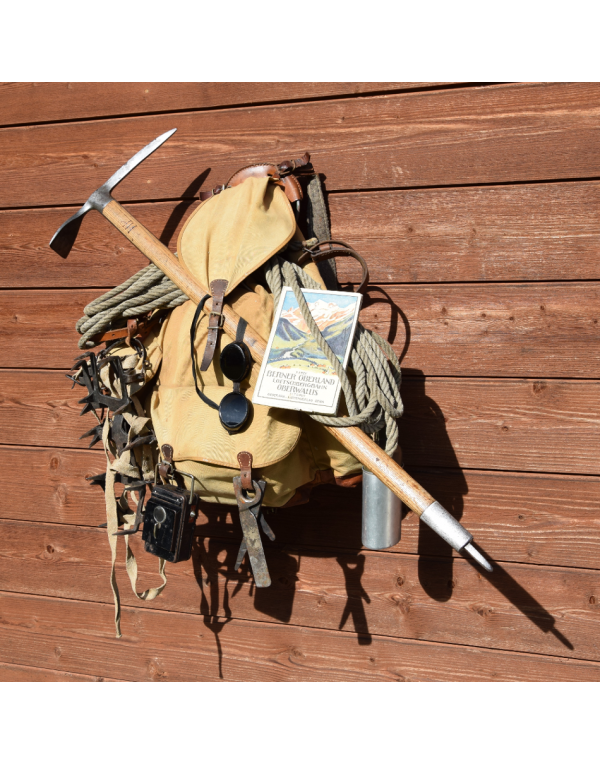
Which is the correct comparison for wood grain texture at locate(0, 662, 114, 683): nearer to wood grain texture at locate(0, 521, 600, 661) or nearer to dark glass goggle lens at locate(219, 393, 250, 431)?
wood grain texture at locate(0, 521, 600, 661)

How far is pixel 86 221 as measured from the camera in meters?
1.45

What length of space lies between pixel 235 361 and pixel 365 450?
27 cm

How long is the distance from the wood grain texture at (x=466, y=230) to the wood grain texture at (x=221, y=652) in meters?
0.82

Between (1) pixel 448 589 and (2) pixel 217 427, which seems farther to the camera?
(1) pixel 448 589

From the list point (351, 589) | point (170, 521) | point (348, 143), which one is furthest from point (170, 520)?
point (348, 143)

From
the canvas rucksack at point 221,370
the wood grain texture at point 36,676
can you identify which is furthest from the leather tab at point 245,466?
the wood grain texture at point 36,676

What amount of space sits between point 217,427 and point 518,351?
622mm

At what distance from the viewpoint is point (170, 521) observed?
3.71 feet

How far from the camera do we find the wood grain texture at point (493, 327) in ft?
3.92

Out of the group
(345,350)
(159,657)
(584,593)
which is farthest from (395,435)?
(159,657)

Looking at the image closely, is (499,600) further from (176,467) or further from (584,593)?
(176,467)

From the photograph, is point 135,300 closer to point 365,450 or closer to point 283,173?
point 283,173

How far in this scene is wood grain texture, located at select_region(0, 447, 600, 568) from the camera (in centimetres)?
124

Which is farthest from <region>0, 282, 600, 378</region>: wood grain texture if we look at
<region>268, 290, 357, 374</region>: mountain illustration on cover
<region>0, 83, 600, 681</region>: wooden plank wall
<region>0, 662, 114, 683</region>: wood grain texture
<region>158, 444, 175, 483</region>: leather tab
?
<region>0, 662, 114, 683</region>: wood grain texture
